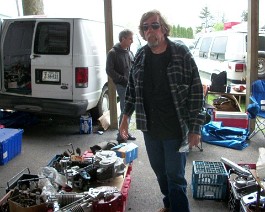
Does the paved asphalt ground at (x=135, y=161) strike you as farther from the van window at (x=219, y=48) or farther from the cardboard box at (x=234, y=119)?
the van window at (x=219, y=48)

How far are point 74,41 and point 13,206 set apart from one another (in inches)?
116

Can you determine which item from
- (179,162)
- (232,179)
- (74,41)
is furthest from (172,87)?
(74,41)

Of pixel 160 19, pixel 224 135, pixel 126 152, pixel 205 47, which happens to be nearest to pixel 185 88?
pixel 160 19

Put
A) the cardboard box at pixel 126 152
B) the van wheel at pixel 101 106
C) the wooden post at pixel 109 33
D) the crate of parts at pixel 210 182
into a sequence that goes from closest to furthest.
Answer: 1. the crate of parts at pixel 210 182
2. the cardboard box at pixel 126 152
3. the wooden post at pixel 109 33
4. the van wheel at pixel 101 106

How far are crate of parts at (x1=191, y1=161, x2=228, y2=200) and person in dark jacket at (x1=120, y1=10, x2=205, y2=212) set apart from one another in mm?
718

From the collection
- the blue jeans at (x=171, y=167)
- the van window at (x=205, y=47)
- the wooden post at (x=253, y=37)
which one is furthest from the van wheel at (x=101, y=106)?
the van window at (x=205, y=47)

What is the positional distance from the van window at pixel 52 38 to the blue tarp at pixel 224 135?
2.56 meters

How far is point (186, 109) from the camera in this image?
227 cm

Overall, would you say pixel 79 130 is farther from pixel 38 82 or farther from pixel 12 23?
pixel 12 23

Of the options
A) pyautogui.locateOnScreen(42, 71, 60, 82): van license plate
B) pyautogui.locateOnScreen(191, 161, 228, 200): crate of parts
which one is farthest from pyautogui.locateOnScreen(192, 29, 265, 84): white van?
pyautogui.locateOnScreen(191, 161, 228, 200): crate of parts

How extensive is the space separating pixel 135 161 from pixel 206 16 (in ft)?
53.6

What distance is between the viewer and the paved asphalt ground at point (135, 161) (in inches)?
123

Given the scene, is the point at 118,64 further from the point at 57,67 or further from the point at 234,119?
the point at 234,119

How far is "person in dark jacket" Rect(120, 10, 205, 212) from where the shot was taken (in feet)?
7.30
